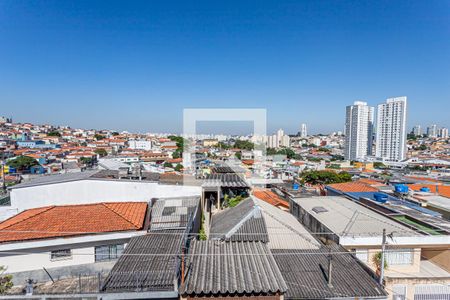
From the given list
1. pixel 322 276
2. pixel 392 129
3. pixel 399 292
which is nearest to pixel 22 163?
pixel 322 276

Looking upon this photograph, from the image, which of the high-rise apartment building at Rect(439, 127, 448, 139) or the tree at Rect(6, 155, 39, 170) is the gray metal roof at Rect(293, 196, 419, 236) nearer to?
the tree at Rect(6, 155, 39, 170)

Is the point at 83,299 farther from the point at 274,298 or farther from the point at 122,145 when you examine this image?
the point at 122,145

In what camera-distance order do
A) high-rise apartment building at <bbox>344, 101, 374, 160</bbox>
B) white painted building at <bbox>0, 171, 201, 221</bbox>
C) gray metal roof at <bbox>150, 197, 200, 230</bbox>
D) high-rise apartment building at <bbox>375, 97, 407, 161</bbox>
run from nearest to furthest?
gray metal roof at <bbox>150, 197, 200, 230</bbox>
white painted building at <bbox>0, 171, 201, 221</bbox>
high-rise apartment building at <bbox>375, 97, 407, 161</bbox>
high-rise apartment building at <bbox>344, 101, 374, 160</bbox>

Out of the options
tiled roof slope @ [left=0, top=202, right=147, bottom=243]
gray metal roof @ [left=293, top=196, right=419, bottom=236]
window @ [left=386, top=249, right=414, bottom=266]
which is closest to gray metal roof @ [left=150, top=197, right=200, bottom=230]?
tiled roof slope @ [left=0, top=202, right=147, bottom=243]

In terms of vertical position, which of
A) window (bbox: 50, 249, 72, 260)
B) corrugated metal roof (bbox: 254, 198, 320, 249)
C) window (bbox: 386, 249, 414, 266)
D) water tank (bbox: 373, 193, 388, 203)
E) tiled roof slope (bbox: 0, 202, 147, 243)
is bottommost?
window (bbox: 386, 249, 414, 266)

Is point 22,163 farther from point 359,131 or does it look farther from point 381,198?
point 359,131

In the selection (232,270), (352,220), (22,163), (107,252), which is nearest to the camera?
(232,270)

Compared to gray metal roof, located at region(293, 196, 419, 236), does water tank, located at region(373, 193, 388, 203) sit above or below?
above

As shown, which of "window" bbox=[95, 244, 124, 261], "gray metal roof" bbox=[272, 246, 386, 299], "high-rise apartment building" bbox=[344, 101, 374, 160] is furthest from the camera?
"high-rise apartment building" bbox=[344, 101, 374, 160]
